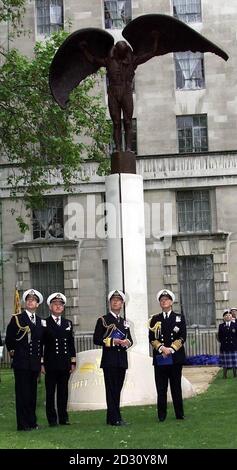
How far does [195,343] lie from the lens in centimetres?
3177

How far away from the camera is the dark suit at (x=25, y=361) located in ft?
41.4

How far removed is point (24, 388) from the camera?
1266cm

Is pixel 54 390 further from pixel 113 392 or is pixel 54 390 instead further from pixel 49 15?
pixel 49 15

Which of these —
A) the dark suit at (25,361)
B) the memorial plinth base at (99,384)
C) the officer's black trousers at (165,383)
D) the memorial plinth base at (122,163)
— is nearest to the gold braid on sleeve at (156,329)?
the officer's black trousers at (165,383)

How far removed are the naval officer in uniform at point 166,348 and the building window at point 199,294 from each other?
19679 millimetres

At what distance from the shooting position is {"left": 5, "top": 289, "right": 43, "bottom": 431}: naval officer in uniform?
12.6 meters

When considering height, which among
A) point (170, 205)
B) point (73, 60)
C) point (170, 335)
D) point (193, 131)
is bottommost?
point (170, 335)

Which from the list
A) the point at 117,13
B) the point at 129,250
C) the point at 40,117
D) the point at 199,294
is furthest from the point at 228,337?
the point at 117,13

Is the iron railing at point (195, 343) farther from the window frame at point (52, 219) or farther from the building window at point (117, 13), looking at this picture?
the building window at point (117, 13)

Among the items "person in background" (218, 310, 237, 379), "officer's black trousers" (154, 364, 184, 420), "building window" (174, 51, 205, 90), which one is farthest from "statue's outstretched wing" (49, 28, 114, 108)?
"building window" (174, 51, 205, 90)

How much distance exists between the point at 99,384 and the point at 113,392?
9.29 ft

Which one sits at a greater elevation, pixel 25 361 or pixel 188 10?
pixel 188 10

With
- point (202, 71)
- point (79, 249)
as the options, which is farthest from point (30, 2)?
point (79, 249)
